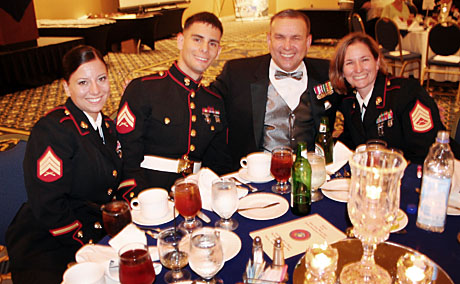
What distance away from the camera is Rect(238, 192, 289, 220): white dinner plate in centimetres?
155

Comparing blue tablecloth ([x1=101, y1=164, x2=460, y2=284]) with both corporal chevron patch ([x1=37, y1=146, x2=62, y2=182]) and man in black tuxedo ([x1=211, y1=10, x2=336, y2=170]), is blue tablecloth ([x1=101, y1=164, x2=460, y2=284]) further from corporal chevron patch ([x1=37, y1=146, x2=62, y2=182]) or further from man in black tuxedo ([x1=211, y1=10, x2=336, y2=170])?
man in black tuxedo ([x1=211, y1=10, x2=336, y2=170])

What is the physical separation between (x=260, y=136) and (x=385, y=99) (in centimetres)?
81

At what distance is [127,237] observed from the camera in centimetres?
138

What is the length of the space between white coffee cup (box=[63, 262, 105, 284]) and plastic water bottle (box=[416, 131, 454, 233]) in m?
1.05

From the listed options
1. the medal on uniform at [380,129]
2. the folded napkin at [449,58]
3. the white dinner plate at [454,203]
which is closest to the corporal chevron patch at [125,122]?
the medal on uniform at [380,129]

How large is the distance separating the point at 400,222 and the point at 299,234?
365 mm

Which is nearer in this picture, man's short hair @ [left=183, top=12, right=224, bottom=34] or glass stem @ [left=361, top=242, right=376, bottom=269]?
glass stem @ [left=361, top=242, right=376, bottom=269]

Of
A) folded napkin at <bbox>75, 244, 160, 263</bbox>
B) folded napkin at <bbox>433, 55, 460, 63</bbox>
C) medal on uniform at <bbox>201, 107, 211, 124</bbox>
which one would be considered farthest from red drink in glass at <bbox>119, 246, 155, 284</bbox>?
folded napkin at <bbox>433, 55, 460, 63</bbox>

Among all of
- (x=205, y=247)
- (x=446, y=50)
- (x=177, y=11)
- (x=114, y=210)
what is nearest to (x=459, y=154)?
(x=205, y=247)

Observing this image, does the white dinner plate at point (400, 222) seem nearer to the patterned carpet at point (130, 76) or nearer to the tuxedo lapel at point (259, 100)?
the tuxedo lapel at point (259, 100)

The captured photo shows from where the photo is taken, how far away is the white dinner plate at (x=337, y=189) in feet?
5.42

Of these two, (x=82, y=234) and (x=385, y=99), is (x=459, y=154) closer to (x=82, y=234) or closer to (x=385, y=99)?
(x=385, y=99)

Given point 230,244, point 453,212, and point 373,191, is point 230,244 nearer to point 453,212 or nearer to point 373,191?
point 373,191

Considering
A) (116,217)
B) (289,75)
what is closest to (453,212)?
(116,217)
